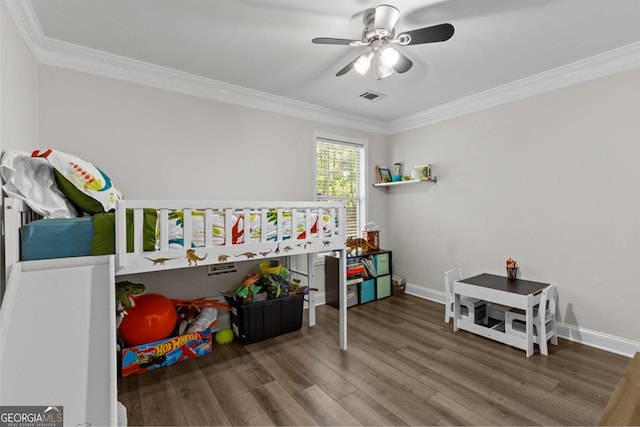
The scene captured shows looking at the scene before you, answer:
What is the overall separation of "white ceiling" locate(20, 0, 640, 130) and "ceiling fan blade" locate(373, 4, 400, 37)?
77 mm

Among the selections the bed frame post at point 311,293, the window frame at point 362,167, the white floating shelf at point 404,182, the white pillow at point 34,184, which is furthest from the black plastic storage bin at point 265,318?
the white floating shelf at point 404,182

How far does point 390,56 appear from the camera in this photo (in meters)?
1.95

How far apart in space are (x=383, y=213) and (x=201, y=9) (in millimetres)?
3310

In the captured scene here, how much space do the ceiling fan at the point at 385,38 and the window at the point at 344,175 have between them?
1.74m

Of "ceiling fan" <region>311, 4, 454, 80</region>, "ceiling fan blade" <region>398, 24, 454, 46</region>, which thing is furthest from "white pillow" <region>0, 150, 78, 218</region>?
"ceiling fan blade" <region>398, 24, 454, 46</region>

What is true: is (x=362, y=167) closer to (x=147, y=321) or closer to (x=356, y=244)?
(x=356, y=244)

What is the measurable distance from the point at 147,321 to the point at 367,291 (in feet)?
8.13

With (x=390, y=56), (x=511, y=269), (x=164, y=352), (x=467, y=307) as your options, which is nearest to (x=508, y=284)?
(x=511, y=269)

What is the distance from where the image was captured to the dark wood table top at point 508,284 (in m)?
2.71

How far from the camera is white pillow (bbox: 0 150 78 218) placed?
1.56 meters

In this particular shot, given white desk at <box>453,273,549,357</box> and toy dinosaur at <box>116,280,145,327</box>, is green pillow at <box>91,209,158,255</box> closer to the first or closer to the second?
toy dinosaur at <box>116,280,145,327</box>

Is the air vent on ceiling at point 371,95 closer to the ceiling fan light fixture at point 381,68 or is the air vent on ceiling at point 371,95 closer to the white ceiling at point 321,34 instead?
the white ceiling at point 321,34

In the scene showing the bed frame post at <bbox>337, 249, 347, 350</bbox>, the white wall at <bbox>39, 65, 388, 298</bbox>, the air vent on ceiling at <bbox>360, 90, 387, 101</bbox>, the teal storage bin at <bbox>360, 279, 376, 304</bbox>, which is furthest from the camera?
the teal storage bin at <bbox>360, 279, 376, 304</bbox>

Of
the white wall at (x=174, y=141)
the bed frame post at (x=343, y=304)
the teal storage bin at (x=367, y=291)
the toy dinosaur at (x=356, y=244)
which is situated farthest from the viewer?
the toy dinosaur at (x=356, y=244)
